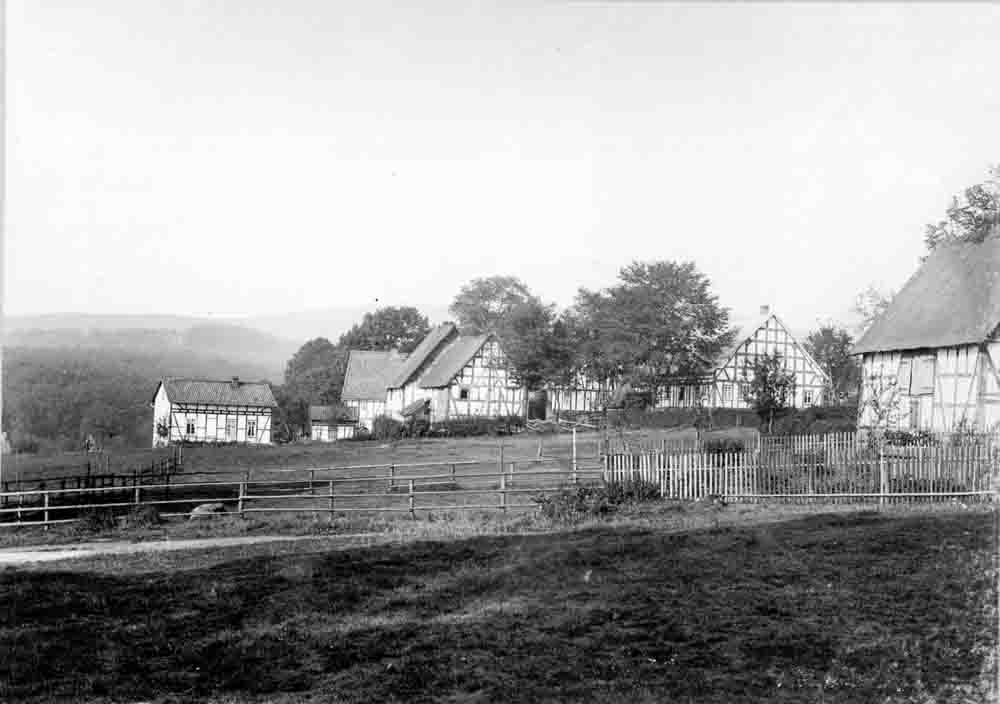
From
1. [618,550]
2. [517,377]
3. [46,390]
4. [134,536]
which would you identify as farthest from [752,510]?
[517,377]

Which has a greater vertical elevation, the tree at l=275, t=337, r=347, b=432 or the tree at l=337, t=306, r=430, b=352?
the tree at l=337, t=306, r=430, b=352

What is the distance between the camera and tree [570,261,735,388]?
155 feet

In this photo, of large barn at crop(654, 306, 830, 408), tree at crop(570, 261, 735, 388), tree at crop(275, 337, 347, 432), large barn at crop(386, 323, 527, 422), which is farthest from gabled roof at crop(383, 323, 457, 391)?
large barn at crop(654, 306, 830, 408)

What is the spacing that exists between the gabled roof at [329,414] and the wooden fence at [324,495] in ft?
116

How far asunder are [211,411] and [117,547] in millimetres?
41698

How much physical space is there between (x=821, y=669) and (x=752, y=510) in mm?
10151

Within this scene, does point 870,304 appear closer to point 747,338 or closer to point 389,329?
point 747,338

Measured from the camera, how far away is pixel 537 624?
9023 mm

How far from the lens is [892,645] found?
7.87 m

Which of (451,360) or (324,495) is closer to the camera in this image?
(324,495)

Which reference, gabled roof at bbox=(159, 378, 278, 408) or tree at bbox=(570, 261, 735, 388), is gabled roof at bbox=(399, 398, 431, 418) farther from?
tree at bbox=(570, 261, 735, 388)

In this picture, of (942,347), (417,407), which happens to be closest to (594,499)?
(942,347)

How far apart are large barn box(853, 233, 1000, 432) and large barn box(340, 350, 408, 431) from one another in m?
41.9

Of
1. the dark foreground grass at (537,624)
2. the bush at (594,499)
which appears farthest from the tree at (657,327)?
the dark foreground grass at (537,624)
